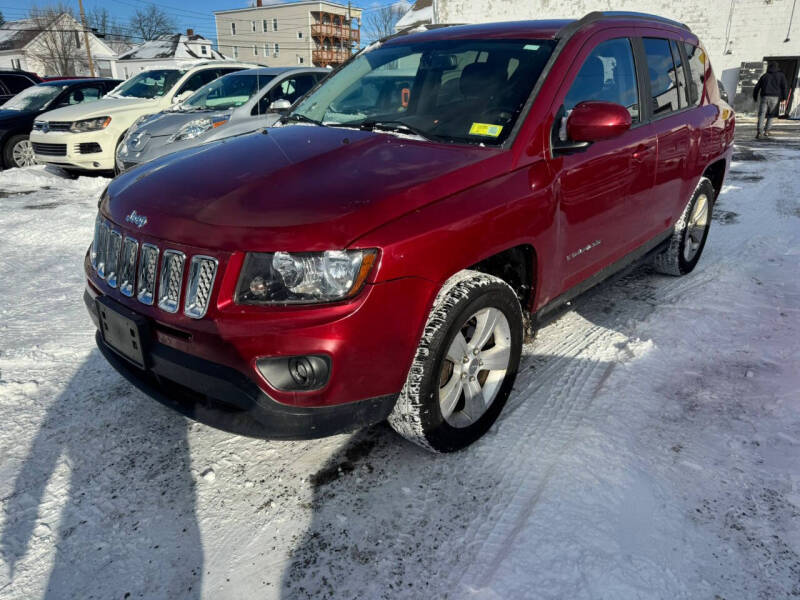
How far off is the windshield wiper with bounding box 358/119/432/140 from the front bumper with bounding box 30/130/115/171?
7.39 meters

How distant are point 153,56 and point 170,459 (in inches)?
2191

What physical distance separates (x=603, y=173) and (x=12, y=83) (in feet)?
45.6

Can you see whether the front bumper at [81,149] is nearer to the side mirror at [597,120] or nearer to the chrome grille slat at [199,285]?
the chrome grille slat at [199,285]

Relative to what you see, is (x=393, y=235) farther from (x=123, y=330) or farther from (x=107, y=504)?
(x=107, y=504)

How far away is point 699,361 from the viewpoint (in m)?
3.30

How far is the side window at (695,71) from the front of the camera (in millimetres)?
4125

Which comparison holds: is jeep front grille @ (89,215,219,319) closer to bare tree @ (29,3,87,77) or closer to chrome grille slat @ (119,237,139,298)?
chrome grille slat @ (119,237,139,298)

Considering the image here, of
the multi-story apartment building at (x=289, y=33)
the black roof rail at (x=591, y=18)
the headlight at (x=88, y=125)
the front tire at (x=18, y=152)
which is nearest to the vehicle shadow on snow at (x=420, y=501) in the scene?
the black roof rail at (x=591, y=18)

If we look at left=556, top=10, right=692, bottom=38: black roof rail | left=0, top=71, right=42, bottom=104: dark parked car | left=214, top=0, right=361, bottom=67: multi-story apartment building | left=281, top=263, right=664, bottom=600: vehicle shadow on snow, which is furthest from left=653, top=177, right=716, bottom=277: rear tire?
left=214, top=0, right=361, bottom=67: multi-story apartment building

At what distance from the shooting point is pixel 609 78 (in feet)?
10.4

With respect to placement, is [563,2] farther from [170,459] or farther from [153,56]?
[153,56]

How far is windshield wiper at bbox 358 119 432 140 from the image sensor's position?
8.95 ft

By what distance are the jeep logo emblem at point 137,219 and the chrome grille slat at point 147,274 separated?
95 millimetres

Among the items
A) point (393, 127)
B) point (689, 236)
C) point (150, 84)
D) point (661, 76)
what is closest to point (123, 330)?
A: point (393, 127)
